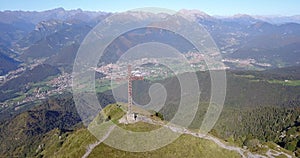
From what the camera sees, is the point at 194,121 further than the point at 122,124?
Yes

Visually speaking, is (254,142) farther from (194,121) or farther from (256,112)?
(256,112)

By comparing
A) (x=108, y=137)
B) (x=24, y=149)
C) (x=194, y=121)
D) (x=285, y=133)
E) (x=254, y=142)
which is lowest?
(x=24, y=149)

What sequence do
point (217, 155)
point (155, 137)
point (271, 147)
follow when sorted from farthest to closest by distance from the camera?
point (271, 147)
point (155, 137)
point (217, 155)

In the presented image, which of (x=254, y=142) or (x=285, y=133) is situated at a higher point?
(x=254, y=142)

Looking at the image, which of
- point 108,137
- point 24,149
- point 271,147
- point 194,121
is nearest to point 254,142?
point 271,147

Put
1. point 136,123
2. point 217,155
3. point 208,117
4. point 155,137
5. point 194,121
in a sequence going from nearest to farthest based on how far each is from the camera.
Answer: point 217,155 < point 155,137 < point 136,123 < point 194,121 < point 208,117

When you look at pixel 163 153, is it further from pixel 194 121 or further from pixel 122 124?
pixel 194 121

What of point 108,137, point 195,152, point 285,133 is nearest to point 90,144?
point 108,137

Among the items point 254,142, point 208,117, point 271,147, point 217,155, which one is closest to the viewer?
point 217,155

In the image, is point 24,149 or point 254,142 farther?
point 24,149
